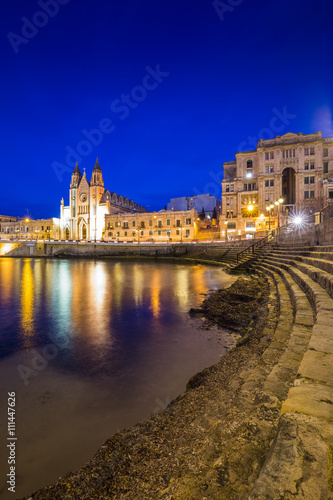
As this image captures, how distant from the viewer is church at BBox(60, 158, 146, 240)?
7231 centimetres

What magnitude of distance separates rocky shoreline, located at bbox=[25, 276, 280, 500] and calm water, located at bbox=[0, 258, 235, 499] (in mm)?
552

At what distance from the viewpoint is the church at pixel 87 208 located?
72.3m

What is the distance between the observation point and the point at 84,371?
5.75 meters

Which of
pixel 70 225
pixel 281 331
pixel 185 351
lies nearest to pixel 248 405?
pixel 281 331

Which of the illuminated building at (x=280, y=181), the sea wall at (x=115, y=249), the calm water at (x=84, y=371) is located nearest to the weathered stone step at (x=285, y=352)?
the calm water at (x=84, y=371)

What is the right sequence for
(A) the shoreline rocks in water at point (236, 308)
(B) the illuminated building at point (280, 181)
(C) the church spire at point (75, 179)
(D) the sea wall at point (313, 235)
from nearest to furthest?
(A) the shoreline rocks in water at point (236, 308) < (D) the sea wall at point (313, 235) < (B) the illuminated building at point (280, 181) < (C) the church spire at point (75, 179)

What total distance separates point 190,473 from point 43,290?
707 inches

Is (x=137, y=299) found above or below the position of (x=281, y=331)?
below

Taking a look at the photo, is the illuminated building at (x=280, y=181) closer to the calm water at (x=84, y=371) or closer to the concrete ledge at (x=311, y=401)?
the calm water at (x=84, y=371)

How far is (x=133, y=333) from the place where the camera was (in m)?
8.34

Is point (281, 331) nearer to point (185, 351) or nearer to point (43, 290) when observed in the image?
point (185, 351)

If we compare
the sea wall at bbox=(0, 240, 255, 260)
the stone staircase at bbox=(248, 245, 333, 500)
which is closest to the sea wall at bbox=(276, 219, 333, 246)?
the stone staircase at bbox=(248, 245, 333, 500)

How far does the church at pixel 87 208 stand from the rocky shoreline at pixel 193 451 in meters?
69.2

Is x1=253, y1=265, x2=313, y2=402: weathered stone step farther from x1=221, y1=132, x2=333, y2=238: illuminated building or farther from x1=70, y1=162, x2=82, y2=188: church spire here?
x1=70, y1=162, x2=82, y2=188: church spire
